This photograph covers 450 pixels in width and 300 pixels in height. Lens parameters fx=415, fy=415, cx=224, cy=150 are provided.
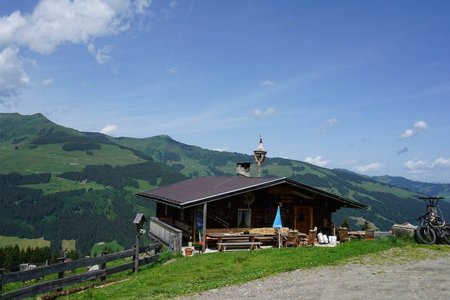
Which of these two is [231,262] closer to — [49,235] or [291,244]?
[291,244]

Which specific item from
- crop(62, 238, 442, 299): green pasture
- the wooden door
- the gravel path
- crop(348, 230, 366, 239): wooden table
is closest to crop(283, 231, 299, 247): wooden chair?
crop(62, 238, 442, 299): green pasture

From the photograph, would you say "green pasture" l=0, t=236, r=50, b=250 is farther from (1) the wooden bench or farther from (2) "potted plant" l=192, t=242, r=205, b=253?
(1) the wooden bench

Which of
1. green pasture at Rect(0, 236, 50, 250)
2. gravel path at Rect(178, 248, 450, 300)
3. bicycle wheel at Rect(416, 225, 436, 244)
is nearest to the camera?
gravel path at Rect(178, 248, 450, 300)

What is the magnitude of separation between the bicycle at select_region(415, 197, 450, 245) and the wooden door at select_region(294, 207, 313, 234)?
7594mm

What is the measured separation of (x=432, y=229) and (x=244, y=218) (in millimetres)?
10917

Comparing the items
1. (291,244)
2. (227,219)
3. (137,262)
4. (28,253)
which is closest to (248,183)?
(227,219)

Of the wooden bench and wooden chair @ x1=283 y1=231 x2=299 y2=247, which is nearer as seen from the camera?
the wooden bench

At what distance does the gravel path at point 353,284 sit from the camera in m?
11.8

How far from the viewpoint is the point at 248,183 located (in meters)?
27.1

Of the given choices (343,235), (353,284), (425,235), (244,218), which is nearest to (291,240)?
(244,218)

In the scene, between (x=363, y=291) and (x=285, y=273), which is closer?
(x=363, y=291)

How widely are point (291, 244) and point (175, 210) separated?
1054 centimetres

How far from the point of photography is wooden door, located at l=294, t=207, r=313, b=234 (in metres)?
28.4

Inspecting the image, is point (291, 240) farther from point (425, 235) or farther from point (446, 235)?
point (446, 235)
